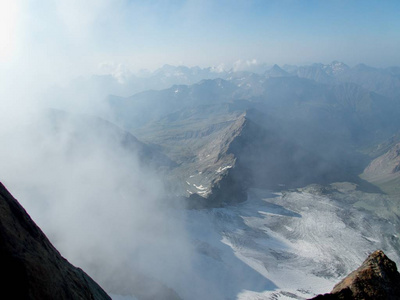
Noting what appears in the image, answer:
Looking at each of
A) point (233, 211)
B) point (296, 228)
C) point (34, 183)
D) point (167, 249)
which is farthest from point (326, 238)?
point (34, 183)

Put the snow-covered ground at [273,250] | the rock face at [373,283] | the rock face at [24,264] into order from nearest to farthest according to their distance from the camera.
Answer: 1. the rock face at [24,264]
2. the rock face at [373,283]
3. the snow-covered ground at [273,250]

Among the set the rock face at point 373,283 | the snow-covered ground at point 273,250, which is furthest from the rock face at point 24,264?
the snow-covered ground at point 273,250

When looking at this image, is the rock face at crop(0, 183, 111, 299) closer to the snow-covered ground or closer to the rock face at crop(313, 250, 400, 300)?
the rock face at crop(313, 250, 400, 300)

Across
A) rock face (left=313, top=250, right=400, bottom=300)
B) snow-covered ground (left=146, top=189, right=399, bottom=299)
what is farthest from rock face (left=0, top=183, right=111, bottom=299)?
snow-covered ground (left=146, top=189, right=399, bottom=299)

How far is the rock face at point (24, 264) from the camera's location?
15.3m

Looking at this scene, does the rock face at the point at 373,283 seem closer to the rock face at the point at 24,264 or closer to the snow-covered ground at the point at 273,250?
the rock face at the point at 24,264

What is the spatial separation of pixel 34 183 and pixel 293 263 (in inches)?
7254

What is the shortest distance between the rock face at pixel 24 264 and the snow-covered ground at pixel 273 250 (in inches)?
3855

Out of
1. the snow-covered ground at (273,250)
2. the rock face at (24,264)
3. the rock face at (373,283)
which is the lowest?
the snow-covered ground at (273,250)

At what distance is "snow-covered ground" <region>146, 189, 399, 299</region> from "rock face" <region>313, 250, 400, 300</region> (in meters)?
103

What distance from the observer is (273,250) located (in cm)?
14662

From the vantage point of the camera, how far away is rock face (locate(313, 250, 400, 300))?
15453 millimetres

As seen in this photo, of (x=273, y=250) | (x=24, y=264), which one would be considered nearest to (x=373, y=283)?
(x=24, y=264)

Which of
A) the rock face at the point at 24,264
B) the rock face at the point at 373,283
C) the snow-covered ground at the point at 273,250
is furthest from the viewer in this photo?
the snow-covered ground at the point at 273,250
